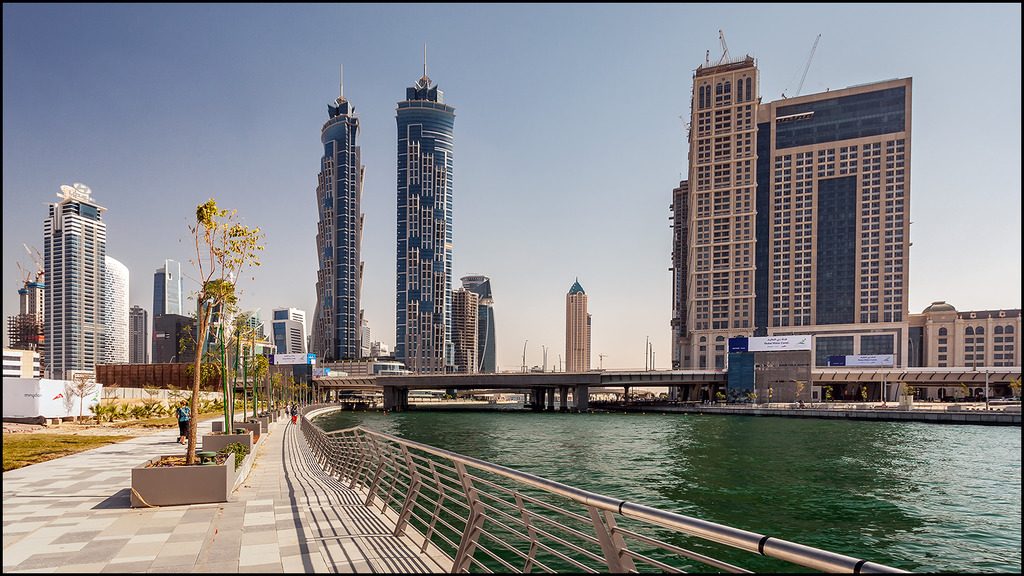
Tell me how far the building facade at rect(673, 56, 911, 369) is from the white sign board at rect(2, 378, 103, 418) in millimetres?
118906

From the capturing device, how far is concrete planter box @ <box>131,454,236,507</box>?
10.5 m

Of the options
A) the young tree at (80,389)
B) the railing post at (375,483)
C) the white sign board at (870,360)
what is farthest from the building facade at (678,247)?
the railing post at (375,483)

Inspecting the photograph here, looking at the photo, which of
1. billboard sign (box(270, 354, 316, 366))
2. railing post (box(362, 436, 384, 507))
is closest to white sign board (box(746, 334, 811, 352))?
billboard sign (box(270, 354, 316, 366))

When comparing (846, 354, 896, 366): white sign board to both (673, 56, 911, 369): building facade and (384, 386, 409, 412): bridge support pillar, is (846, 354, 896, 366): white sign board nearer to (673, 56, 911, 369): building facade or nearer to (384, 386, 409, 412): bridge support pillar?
(673, 56, 911, 369): building facade

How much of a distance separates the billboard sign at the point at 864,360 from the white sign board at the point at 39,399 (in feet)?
370

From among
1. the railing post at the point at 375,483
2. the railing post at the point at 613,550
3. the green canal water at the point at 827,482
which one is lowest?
the green canal water at the point at 827,482

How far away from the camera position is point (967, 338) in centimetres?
12850

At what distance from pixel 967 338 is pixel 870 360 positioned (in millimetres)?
37027

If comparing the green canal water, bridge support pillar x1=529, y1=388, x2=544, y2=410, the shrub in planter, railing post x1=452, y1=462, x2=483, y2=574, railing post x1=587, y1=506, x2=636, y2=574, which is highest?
railing post x1=587, y1=506, x2=636, y2=574

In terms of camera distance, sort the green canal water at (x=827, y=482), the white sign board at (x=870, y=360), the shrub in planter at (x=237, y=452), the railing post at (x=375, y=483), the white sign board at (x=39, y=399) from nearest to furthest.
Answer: the railing post at (x=375, y=483), the shrub in planter at (x=237, y=452), the green canal water at (x=827, y=482), the white sign board at (x=39, y=399), the white sign board at (x=870, y=360)

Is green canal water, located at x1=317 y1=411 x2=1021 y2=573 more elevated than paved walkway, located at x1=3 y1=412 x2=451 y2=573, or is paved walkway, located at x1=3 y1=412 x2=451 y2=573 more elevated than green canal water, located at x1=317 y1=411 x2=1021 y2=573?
paved walkway, located at x1=3 y1=412 x2=451 y2=573

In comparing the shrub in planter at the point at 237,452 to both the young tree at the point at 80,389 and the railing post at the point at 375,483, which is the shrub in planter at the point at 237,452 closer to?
the railing post at the point at 375,483

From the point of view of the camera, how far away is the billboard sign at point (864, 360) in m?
109

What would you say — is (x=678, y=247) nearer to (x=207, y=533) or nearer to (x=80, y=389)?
(x=80, y=389)
